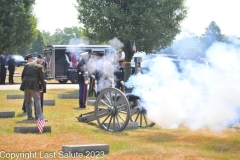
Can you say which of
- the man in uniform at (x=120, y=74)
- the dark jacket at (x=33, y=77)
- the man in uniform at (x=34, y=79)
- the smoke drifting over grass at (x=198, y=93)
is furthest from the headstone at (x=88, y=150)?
the man in uniform at (x=120, y=74)

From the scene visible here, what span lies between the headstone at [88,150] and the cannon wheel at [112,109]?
2.67 meters

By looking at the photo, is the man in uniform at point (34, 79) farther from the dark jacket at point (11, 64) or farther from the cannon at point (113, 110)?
the dark jacket at point (11, 64)

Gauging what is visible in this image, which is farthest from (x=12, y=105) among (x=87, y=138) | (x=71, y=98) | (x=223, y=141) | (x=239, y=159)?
(x=239, y=159)

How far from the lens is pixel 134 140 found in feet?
36.9

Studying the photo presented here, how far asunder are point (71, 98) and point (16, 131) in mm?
9787

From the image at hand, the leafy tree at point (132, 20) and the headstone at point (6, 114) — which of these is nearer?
the headstone at point (6, 114)

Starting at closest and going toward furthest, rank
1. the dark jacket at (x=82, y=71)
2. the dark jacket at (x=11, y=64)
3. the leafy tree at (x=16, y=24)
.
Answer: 1. the dark jacket at (x=82, y=71)
2. the dark jacket at (x=11, y=64)
3. the leafy tree at (x=16, y=24)

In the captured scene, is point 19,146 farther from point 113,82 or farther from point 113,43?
point 113,43

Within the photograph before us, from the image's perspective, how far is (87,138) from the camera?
11359mm

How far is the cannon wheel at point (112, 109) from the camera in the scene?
12.3 metres

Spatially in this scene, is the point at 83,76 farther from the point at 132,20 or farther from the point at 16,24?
the point at 16,24

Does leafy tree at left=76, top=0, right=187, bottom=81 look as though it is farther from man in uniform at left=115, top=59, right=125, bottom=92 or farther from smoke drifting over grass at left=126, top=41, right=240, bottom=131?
smoke drifting over grass at left=126, top=41, right=240, bottom=131

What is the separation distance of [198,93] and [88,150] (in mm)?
4267

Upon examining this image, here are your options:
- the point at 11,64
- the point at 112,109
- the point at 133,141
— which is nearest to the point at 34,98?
the point at 112,109
